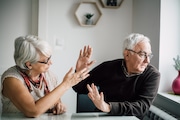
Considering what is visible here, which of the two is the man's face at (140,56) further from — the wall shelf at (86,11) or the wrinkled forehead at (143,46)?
the wall shelf at (86,11)

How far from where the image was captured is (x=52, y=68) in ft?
9.87

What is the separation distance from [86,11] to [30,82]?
149 centimetres

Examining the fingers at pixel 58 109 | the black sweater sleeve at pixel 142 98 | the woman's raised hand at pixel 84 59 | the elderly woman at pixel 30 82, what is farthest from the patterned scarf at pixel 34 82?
the black sweater sleeve at pixel 142 98

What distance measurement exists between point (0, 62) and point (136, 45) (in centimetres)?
171

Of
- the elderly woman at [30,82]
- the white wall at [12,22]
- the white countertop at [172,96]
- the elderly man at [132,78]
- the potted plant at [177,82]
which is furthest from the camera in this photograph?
the white wall at [12,22]

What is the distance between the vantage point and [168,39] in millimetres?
2412

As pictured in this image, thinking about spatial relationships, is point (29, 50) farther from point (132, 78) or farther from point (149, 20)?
point (149, 20)

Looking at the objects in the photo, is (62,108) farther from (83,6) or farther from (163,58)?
(83,6)

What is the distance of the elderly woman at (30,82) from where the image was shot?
151 cm

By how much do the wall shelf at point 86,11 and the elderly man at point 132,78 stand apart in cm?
100

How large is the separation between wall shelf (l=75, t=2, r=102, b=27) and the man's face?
117 centimetres

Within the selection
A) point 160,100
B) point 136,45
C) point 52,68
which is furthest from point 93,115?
point 52,68

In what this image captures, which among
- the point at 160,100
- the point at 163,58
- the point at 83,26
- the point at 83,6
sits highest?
the point at 83,6

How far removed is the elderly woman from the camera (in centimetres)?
151
